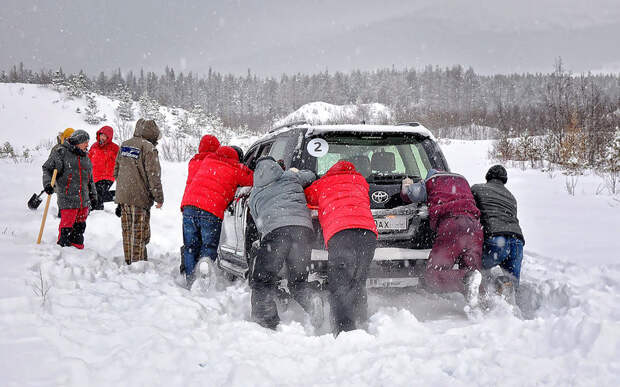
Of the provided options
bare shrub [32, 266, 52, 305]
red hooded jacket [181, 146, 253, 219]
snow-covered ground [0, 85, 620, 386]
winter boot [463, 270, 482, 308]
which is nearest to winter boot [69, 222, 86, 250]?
snow-covered ground [0, 85, 620, 386]

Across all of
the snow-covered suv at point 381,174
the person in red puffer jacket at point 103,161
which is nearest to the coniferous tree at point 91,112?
the person in red puffer jacket at point 103,161

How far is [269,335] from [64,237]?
4.14m

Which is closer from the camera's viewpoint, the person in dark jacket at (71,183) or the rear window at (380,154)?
the rear window at (380,154)

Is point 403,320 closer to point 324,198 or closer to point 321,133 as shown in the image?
point 324,198

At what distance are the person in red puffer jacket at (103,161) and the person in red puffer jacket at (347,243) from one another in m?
5.73

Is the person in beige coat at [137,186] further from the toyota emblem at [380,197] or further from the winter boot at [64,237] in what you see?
the toyota emblem at [380,197]

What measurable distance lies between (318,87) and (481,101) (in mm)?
45663

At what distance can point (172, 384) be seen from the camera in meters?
2.45

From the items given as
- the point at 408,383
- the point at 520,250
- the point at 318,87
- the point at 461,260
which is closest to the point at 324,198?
the point at 461,260

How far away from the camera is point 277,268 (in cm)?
372

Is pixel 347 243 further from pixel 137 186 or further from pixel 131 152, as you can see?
pixel 131 152

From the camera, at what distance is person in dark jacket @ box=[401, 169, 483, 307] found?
374cm

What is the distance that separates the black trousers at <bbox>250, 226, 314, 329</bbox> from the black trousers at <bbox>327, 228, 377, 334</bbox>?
26cm

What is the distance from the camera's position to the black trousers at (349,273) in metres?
3.46
